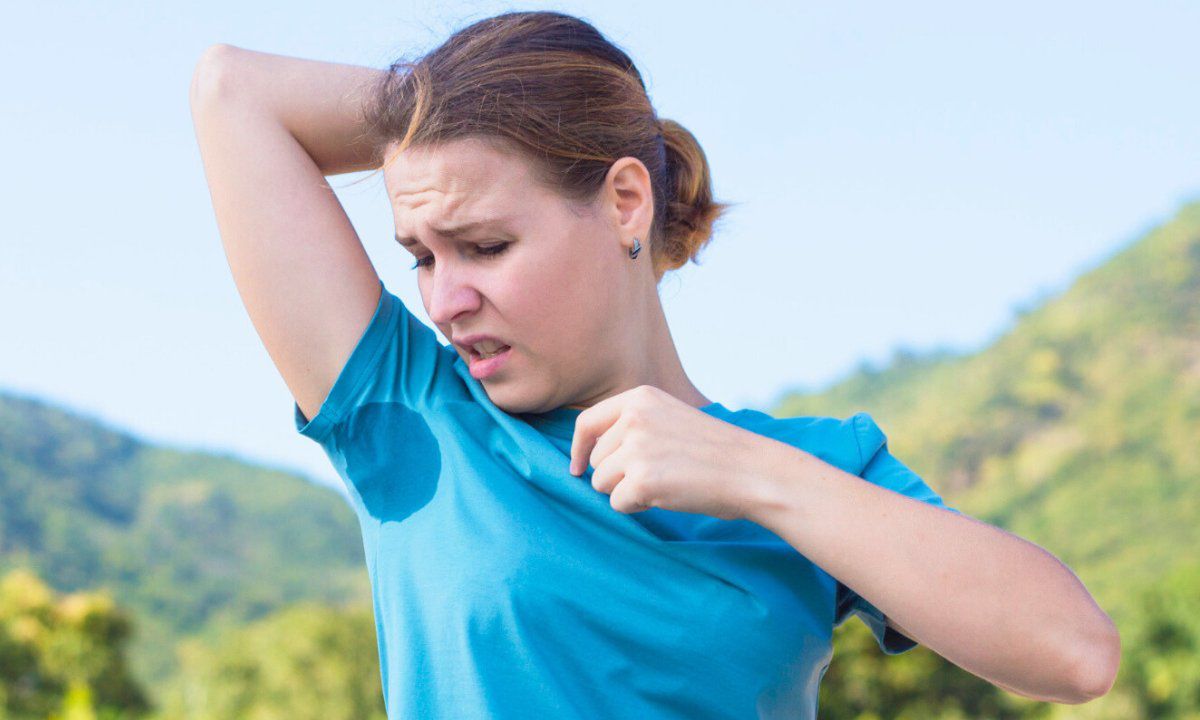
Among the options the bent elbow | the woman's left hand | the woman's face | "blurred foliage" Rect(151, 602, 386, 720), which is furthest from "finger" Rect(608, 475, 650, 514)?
"blurred foliage" Rect(151, 602, 386, 720)

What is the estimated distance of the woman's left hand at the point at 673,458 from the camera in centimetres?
118

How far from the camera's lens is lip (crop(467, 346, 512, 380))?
135 centimetres

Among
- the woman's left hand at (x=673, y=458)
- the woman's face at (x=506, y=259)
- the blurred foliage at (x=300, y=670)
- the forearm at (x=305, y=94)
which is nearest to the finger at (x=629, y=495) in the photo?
the woman's left hand at (x=673, y=458)

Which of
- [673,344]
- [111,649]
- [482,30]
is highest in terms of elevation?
[482,30]

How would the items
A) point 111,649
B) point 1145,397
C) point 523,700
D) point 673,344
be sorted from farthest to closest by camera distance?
point 1145,397 → point 111,649 → point 673,344 → point 523,700

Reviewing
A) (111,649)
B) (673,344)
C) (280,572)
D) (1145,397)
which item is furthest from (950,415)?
(673,344)

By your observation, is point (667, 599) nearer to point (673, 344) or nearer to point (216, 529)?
point (673, 344)

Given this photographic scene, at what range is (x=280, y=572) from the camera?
36188mm

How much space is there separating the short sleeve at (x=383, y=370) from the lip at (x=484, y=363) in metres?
0.08

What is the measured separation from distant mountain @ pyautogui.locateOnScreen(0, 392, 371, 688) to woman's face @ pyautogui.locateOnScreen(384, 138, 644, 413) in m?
28.8

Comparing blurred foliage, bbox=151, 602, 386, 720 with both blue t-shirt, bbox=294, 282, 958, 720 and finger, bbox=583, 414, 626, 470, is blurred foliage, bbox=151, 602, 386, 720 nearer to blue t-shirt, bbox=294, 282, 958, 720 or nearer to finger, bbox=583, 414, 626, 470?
blue t-shirt, bbox=294, 282, 958, 720

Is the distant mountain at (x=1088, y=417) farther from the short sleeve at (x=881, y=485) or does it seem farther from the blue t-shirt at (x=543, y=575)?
the blue t-shirt at (x=543, y=575)

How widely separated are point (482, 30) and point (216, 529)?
125 feet

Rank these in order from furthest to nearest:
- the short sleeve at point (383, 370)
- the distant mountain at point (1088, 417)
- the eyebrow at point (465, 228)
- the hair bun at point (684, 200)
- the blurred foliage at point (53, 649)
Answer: the distant mountain at point (1088, 417), the blurred foliage at point (53, 649), the hair bun at point (684, 200), the short sleeve at point (383, 370), the eyebrow at point (465, 228)
